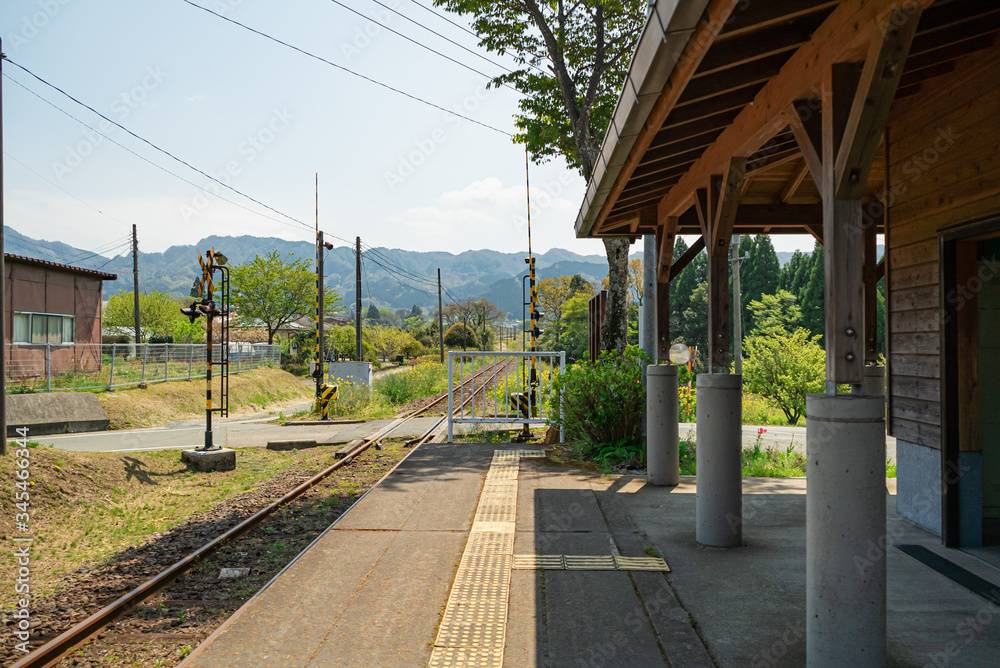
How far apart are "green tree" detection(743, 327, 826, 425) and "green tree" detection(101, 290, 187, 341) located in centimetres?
4297

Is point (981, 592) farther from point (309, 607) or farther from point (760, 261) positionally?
point (760, 261)

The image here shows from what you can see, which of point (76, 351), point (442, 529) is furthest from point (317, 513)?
point (76, 351)

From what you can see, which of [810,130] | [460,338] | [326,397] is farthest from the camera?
[460,338]

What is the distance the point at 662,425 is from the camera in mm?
6848

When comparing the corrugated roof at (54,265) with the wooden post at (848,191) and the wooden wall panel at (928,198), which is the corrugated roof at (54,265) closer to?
the wooden wall panel at (928,198)

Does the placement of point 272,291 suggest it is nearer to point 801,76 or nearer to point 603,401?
point 603,401

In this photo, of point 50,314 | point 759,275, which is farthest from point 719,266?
point 759,275

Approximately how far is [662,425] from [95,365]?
18778 mm

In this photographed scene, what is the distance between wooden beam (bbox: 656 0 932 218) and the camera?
273 centimetres

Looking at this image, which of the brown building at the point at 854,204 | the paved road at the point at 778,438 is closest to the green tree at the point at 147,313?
the paved road at the point at 778,438

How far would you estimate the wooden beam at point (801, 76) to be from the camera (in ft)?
8.96

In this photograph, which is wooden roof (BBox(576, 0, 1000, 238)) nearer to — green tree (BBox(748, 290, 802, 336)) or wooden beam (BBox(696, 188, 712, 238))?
wooden beam (BBox(696, 188, 712, 238))

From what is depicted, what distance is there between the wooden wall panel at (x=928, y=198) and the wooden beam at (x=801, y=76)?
1530 millimetres

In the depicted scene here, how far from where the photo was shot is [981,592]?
3.88 meters
